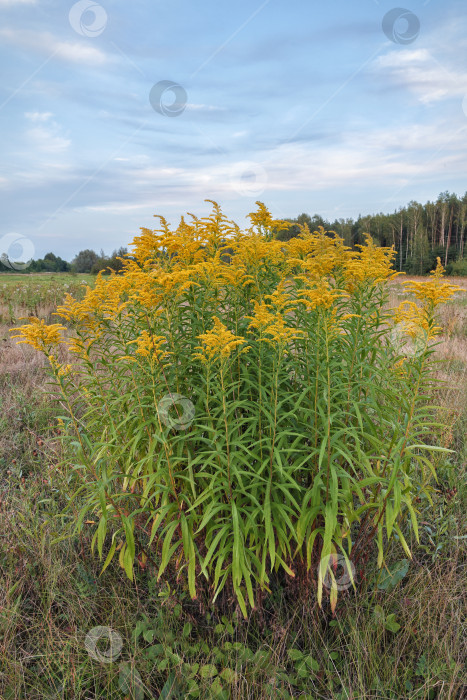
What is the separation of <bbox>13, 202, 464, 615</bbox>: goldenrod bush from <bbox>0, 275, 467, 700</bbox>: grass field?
0.24m

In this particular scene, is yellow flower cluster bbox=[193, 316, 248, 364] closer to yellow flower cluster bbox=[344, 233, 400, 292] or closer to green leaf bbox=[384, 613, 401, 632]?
yellow flower cluster bbox=[344, 233, 400, 292]

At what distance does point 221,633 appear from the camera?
2.48m

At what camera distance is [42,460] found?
432cm

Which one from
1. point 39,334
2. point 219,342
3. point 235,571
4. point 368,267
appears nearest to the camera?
point 235,571

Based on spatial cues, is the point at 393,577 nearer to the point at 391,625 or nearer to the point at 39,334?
the point at 391,625

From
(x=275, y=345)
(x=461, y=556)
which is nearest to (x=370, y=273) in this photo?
(x=275, y=345)

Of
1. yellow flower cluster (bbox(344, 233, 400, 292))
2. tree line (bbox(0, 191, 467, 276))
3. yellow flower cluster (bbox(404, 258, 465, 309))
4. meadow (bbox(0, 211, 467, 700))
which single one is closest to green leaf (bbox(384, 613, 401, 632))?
meadow (bbox(0, 211, 467, 700))

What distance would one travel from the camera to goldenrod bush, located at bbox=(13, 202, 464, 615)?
2.06m

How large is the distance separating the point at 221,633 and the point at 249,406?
1354mm

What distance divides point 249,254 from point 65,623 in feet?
8.40

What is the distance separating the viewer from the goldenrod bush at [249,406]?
81.0 inches

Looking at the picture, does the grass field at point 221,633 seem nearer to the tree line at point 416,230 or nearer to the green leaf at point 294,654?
the green leaf at point 294,654

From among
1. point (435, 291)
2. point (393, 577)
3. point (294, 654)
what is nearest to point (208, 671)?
point (294, 654)

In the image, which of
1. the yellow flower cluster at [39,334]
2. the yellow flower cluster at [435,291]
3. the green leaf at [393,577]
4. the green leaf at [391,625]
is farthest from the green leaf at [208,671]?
the yellow flower cluster at [435,291]
